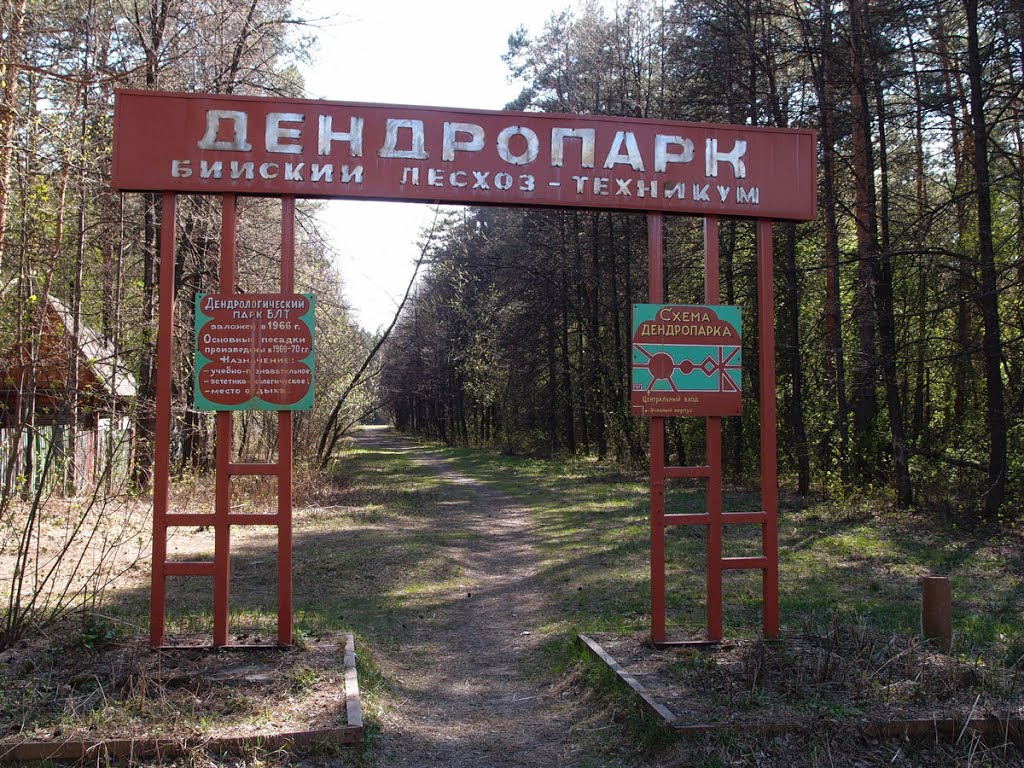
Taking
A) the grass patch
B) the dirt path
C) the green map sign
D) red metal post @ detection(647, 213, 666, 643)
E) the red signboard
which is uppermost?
the red signboard

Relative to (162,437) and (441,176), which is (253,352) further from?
(441,176)

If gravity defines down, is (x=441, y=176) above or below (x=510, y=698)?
above

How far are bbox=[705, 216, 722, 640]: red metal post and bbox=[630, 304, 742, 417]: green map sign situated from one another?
0.16m

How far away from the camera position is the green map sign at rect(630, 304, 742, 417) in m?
6.25

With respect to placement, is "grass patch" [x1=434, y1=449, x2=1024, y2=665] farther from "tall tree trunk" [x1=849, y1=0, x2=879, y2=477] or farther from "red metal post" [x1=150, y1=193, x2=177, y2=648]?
"red metal post" [x1=150, y1=193, x2=177, y2=648]

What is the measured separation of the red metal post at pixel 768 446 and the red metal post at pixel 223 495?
3.97 meters

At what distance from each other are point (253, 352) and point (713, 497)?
11.7 feet

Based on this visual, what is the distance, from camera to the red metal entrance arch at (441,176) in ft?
19.5

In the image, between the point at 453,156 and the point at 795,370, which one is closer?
the point at 453,156

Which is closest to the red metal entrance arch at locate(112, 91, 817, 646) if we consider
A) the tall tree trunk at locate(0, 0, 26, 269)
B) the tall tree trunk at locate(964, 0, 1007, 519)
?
the tall tree trunk at locate(0, 0, 26, 269)

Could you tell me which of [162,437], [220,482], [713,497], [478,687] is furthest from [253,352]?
[713,497]

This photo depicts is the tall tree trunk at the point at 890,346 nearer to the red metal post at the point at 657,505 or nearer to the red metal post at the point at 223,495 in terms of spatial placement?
the red metal post at the point at 657,505

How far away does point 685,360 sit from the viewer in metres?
6.34

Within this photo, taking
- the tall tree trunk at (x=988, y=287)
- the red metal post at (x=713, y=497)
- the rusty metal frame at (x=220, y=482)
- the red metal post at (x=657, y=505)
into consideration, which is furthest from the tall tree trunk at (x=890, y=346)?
the rusty metal frame at (x=220, y=482)
